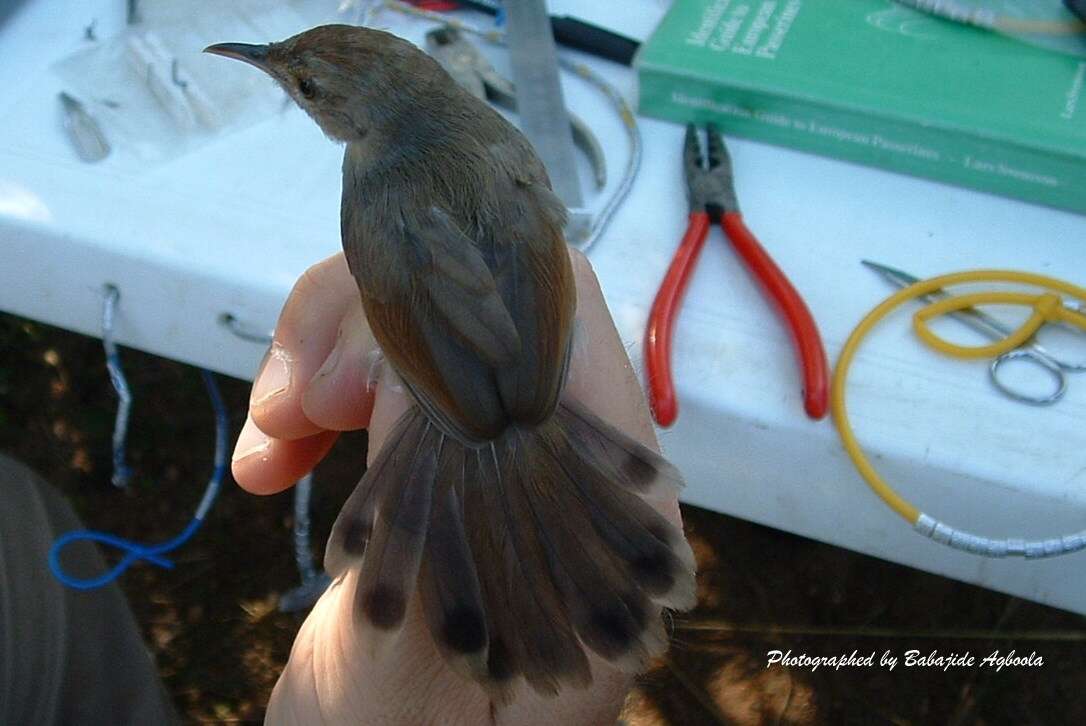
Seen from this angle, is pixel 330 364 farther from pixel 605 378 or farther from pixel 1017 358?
pixel 1017 358

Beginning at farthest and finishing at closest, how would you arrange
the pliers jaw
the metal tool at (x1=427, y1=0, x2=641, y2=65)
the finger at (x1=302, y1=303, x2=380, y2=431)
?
the metal tool at (x1=427, y1=0, x2=641, y2=65), the pliers jaw, the finger at (x1=302, y1=303, x2=380, y2=431)

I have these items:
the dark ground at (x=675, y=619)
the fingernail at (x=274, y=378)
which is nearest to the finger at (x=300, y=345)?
the fingernail at (x=274, y=378)

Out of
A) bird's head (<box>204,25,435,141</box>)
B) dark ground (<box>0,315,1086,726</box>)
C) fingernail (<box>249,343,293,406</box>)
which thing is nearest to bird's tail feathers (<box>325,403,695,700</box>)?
fingernail (<box>249,343,293,406</box>)

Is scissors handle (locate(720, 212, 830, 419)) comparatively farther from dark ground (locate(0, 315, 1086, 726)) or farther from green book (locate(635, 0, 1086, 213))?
dark ground (locate(0, 315, 1086, 726))

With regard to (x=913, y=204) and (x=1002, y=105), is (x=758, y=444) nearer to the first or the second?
(x=913, y=204)

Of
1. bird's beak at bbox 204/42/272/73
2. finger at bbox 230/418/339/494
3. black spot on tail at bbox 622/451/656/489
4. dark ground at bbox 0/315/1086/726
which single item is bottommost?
dark ground at bbox 0/315/1086/726

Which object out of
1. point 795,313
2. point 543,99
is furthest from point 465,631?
point 543,99

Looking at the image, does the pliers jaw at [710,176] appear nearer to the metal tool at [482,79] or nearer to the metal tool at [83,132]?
the metal tool at [482,79]

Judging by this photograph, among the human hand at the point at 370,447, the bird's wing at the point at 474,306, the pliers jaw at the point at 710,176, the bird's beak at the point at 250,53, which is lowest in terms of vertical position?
the human hand at the point at 370,447
